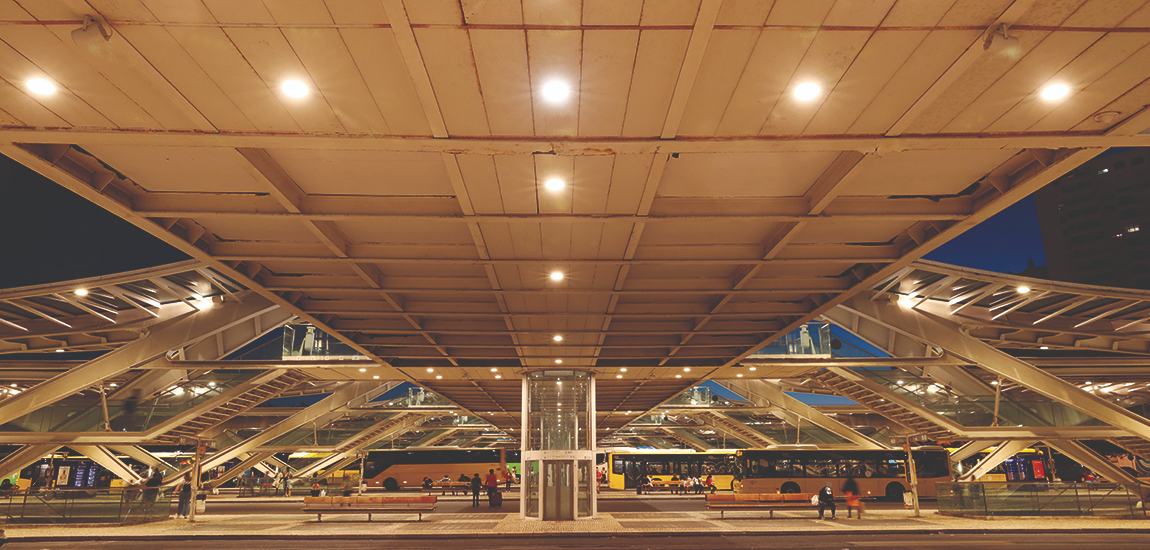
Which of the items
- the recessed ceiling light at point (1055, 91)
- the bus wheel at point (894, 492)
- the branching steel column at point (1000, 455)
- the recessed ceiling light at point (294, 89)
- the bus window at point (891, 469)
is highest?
the recessed ceiling light at point (1055, 91)

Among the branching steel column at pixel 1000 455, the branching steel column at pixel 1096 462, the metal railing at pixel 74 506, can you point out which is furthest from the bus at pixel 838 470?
the metal railing at pixel 74 506

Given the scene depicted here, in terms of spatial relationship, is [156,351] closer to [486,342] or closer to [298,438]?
[486,342]

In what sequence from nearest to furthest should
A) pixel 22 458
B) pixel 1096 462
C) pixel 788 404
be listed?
pixel 1096 462 < pixel 22 458 < pixel 788 404

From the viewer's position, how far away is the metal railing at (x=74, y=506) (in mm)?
23922

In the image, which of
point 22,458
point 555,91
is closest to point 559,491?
point 555,91

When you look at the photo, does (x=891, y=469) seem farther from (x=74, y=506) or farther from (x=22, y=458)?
(x=22, y=458)

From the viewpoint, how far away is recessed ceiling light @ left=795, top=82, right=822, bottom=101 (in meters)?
6.48

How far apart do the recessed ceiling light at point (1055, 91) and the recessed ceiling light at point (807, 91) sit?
7.66 ft

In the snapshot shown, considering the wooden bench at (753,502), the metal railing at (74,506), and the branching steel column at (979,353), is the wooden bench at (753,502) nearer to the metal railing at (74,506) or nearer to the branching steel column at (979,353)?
the branching steel column at (979,353)

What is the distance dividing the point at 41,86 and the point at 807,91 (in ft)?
24.7

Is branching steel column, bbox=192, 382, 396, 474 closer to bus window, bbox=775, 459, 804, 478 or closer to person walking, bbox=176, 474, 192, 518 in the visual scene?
person walking, bbox=176, 474, 192, 518

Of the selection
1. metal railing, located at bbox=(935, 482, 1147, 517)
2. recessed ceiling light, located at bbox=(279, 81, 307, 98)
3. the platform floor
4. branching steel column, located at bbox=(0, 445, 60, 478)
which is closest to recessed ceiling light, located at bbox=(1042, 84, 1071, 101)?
recessed ceiling light, located at bbox=(279, 81, 307, 98)

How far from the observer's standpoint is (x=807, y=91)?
6582 millimetres

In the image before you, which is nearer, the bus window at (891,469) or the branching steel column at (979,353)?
the branching steel column at (979,353)
